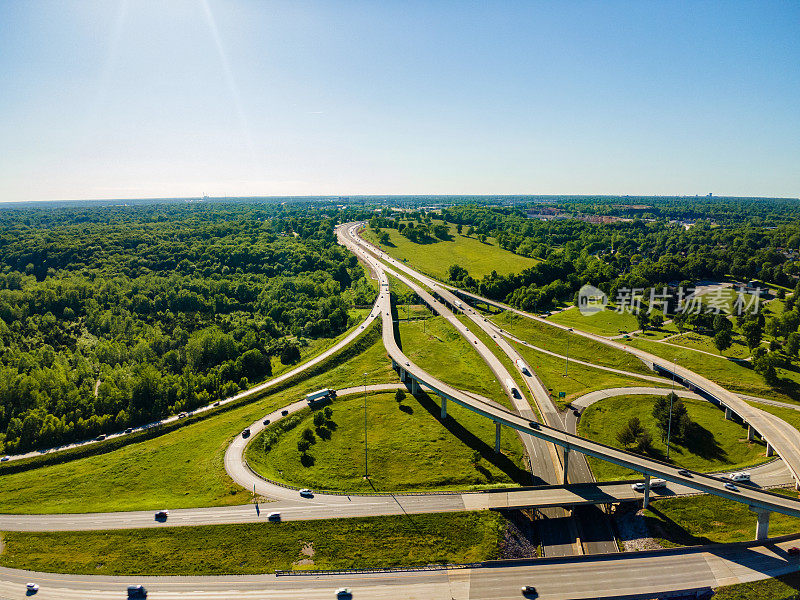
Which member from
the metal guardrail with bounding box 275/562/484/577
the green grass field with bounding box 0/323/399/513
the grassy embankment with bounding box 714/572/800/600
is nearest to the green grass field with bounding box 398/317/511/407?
the green grass field with bounding box 0/323/399/513

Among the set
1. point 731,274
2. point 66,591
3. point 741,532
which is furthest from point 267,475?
point 731,274

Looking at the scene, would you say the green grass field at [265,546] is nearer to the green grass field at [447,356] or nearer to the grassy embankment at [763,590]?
the grassy embankment at [763,590]

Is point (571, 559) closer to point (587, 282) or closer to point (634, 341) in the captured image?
point (634, 341)

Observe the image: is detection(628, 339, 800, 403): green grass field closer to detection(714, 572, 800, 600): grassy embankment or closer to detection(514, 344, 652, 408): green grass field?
detection(514, 344, 652, 408): green grass field

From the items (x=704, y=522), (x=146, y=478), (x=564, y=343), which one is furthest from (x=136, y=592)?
(x=564, y=343)

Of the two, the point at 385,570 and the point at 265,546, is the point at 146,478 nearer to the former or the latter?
the point at 265,546

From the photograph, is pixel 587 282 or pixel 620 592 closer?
pixel 620 592
